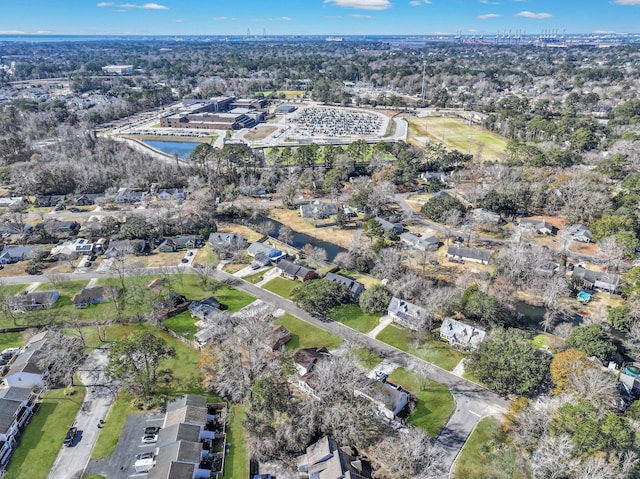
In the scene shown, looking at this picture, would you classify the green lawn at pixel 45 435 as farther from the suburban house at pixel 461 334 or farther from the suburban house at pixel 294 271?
the suburban house at pixel 461 334

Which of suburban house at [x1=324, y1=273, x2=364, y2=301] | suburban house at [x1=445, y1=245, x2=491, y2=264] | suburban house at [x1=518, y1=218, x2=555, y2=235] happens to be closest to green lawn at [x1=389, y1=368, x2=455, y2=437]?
suburban house at [x1=324, y1=273, x2=364, y2=301]

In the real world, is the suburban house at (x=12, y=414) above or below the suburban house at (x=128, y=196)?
below

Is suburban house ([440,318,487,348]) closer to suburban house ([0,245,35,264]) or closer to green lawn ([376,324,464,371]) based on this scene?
green lawn ([376,324,464,371])

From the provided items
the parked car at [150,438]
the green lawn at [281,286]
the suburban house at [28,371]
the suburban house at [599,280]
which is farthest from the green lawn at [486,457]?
the suburban house at [28,371]

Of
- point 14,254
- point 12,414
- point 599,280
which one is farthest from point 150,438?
point 599,280

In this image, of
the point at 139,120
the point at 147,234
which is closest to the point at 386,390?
the point at 147,234

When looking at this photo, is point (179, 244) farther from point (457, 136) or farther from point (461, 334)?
point (457, 136)
